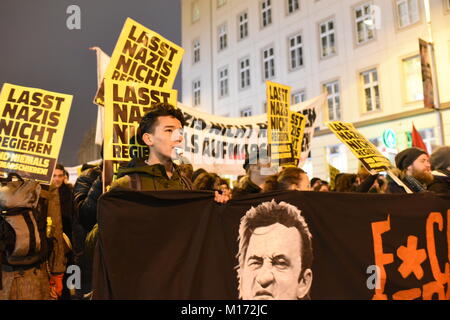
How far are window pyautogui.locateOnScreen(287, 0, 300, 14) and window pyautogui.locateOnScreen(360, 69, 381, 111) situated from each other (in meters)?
5.48

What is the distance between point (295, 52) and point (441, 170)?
18530 millimetres

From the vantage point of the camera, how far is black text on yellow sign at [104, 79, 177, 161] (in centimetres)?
402

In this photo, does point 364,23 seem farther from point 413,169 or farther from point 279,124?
point 413,169

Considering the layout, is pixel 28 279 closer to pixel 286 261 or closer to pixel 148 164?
pixel 148 164

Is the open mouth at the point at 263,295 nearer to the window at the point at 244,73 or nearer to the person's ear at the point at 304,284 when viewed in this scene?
the person's ear at the point at 304,284

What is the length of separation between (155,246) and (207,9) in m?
28.7

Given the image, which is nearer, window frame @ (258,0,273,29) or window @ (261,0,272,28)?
window frame @ (258,0,273,29)

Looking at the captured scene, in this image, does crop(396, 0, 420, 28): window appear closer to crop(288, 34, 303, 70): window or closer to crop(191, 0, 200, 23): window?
crop(288, 34, 303, 70): window

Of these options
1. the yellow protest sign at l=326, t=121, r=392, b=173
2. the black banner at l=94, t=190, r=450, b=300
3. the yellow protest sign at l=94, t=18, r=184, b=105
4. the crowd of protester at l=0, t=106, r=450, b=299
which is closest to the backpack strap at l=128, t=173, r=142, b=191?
the crowd of protester at l=0, t=106, r=450, b=299

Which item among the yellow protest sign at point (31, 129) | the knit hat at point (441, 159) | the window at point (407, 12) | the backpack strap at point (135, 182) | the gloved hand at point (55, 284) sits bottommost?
the gloved hand at point (55, 284)

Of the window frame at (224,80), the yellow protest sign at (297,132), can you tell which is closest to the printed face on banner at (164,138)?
the yellow protest sign at (297,132)

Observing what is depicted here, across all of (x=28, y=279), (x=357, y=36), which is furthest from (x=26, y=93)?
(x=357, y=36)

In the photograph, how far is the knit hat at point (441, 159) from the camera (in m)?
4.92

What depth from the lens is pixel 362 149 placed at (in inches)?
191
